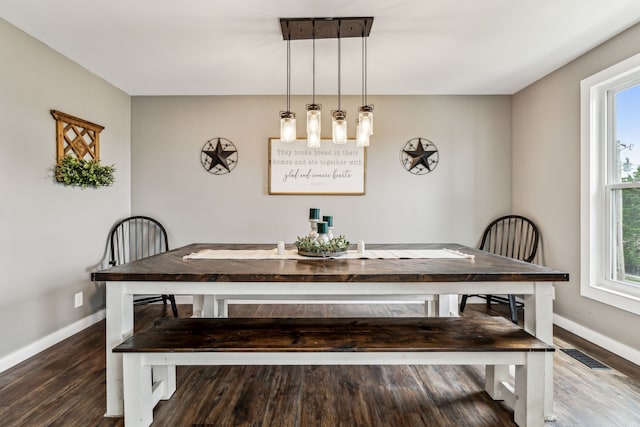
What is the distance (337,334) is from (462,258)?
3.06 feet

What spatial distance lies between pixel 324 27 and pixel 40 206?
2502 mm

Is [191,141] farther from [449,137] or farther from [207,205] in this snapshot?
[449,137]

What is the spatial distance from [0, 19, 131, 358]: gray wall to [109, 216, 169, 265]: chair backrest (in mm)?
264

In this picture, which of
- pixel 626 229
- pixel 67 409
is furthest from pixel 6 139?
pixel 626 229

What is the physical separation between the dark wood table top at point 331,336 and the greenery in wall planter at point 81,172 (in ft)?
5.39

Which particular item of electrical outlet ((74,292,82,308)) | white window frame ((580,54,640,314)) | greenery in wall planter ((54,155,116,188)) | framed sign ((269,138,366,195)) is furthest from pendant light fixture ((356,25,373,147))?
electrical outlet ((74,292,82,308))

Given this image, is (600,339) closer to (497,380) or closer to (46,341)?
(497,380)

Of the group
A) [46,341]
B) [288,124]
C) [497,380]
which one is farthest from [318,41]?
[46,341]

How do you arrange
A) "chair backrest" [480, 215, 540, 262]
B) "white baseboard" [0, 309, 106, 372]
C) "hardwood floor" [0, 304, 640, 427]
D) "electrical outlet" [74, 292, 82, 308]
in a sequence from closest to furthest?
"hardwood floor" [0, 304, 640, 427] → "white baseboard" [0, 309, 106, 372] → "electrical outlet" [74, 292, 82, 308] → "chair backrest" [480, 215, 540, 262]

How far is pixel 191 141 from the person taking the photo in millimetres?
3775

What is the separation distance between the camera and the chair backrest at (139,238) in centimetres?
355

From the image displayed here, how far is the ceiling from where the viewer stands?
6.94 ft

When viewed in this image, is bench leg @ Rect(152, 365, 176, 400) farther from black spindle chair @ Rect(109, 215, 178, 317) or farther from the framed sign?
the framed sign

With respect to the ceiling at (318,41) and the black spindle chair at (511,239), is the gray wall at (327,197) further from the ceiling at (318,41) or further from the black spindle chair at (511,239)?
the ceiling at (318,41)
